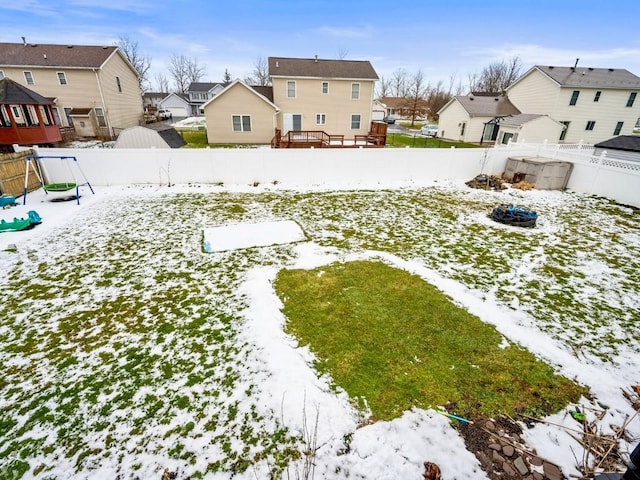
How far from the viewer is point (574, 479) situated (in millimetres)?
2551

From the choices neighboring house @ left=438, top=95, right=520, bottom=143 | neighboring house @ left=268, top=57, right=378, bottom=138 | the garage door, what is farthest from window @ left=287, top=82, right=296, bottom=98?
the garage door

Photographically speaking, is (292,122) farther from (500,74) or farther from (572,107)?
(500,74)

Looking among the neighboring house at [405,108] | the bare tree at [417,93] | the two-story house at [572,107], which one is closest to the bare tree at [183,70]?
the neighboring house at [405,108]

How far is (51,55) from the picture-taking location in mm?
22969

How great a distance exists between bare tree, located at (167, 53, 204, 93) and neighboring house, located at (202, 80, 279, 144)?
205 ft

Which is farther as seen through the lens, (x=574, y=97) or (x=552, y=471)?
(x=574, y=97)

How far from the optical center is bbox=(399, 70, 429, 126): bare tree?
5632 centimetres

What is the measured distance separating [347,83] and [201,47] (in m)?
58.2

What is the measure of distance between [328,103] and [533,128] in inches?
670

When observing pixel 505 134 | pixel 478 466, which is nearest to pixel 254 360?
pixel 478 466

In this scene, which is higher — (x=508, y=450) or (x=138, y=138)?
(x=138, y=138)

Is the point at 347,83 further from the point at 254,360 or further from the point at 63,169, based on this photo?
the point at 254,360

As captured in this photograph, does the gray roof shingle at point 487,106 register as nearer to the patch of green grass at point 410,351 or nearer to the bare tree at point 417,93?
the bare tree at point 417,93

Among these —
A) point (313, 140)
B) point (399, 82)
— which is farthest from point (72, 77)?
point (399, 82)
